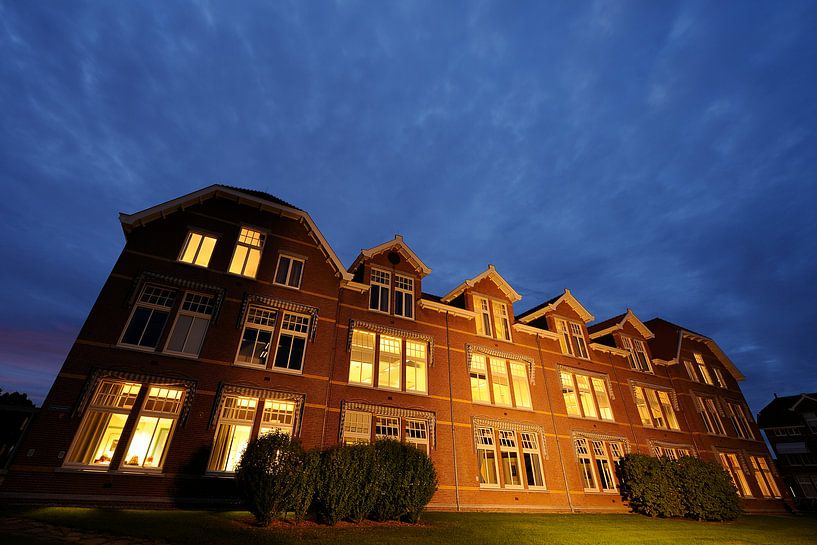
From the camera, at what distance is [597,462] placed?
1003 inches

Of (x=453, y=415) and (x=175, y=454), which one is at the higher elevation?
(x=453, y=415)

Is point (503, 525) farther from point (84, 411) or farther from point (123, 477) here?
point (84, 411)

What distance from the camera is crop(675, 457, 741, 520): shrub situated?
22.3m

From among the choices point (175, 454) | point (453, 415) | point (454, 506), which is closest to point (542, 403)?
point (453, 415)

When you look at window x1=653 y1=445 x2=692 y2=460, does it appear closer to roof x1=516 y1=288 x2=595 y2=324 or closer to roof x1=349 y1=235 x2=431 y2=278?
roof x1=516 y1=288 x2=595 y2=324

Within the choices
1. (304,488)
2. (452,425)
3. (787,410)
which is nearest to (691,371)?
(452,425)

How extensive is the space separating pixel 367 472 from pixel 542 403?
15.5m

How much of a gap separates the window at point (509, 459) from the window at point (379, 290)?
9276 mm

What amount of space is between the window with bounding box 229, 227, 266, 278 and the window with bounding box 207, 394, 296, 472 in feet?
21.4

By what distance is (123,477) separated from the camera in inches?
562

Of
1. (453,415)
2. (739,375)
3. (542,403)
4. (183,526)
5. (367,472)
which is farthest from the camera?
(739,375)

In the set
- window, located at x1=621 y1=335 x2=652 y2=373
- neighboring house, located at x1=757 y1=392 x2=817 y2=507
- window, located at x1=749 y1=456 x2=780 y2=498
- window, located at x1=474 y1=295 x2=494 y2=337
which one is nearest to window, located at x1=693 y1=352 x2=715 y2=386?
window, located at x1=749 y1=456 x2=780 y2=498

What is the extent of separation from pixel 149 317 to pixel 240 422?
20.6 feet

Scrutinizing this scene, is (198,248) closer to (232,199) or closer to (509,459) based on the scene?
(232,199)
